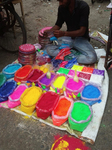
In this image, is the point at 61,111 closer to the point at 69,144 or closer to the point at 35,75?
the point at 69,144

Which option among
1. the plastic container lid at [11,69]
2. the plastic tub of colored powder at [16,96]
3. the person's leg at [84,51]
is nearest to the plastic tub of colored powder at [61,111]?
the plastic tub of colored powder at [16,96]

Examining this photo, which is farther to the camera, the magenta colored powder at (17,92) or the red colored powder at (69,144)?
the magenta colored powder at (17,92)

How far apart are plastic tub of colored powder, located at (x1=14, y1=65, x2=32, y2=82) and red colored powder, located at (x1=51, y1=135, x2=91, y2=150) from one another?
3.43ft

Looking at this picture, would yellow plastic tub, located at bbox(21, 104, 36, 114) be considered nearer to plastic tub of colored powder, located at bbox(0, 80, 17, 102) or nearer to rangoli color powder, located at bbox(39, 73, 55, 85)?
plastic tub of colored powder, located at bbox(0, 80, 17, 102)

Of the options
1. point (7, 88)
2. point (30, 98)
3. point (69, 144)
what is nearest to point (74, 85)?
point (30, 98)


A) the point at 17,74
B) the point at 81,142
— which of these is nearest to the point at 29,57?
the point at 17,74

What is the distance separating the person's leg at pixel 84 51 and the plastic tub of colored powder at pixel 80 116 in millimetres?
901

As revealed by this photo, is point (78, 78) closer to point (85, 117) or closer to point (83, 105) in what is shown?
point (83, 105)

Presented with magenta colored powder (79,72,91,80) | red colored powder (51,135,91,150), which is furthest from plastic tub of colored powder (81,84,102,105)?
red colored powder (51,135,91,150)

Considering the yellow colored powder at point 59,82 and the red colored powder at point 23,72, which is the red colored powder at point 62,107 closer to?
the yellow colored powder at point 59,82

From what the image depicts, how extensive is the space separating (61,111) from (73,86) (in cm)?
42

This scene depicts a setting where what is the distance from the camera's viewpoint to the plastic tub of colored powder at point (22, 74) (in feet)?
7.07

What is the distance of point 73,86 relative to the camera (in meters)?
1.93

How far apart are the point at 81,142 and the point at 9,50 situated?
2227 millimetres
